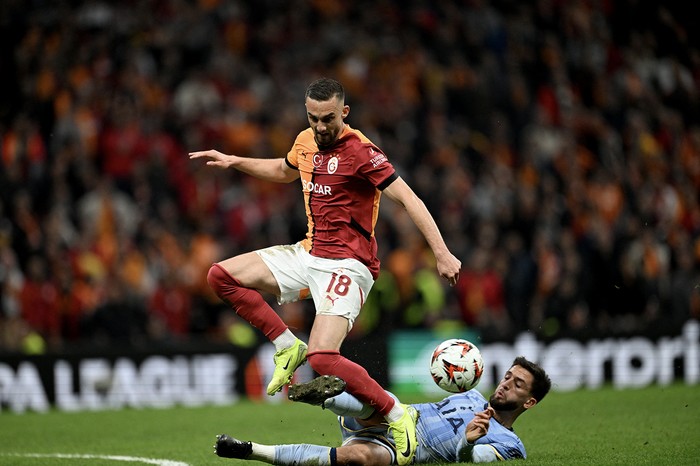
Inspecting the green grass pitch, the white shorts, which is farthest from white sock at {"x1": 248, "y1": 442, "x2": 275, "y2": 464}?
the green grass pitch

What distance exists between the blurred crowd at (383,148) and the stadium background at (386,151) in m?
0.03

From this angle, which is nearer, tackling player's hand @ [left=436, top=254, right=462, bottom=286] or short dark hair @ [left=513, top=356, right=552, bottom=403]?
tackling player's hand @ [left=436, top=254, right=462, bottom=286]

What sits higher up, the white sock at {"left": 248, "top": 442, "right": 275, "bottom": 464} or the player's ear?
the player's ear

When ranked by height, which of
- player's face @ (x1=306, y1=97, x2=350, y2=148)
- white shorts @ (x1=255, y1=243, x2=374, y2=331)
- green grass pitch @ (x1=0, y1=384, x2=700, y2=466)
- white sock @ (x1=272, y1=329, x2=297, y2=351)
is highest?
player's face @ (x1=306, y1=97, x2=350, y2=148)

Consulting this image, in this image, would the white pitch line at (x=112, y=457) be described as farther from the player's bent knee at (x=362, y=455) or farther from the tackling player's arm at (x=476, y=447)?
the tackling player's arm at (x=476, y=447)

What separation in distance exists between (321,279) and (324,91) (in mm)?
1221

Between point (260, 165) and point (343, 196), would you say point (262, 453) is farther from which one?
point (260, 165)

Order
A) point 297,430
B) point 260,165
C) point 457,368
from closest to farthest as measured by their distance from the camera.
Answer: point 457,368, point 260,165, point 297,430

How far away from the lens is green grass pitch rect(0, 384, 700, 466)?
8203 millimetres

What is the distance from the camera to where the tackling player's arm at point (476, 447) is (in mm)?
7105

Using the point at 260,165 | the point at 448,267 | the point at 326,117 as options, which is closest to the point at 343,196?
the point at 326,117

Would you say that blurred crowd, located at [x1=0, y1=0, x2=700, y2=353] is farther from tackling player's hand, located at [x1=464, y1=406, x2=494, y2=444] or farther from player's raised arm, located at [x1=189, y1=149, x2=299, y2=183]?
tackling player's hand, located at [x1=464, y1=406, x2=494, y2=444]

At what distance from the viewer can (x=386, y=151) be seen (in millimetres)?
16781

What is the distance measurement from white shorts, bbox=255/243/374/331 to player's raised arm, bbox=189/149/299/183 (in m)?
0.55
